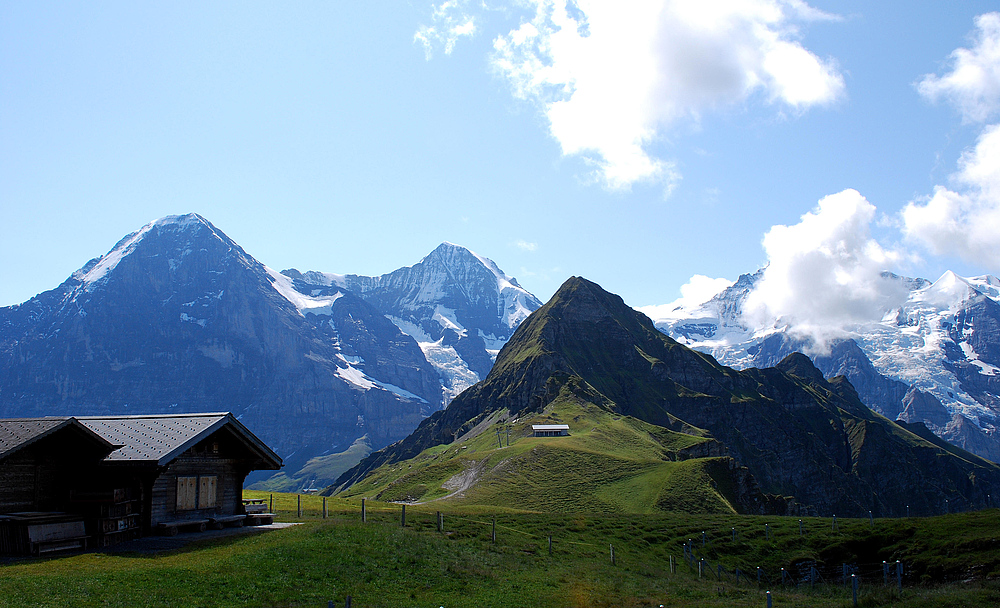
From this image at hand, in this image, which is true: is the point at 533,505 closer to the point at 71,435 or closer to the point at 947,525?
the point at 947,525

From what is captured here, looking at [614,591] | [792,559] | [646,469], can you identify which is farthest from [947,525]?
[646,469]

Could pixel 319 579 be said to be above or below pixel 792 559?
above

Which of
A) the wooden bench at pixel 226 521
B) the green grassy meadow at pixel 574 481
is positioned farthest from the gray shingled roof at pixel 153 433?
the green grassy meadow at pixel 574 481

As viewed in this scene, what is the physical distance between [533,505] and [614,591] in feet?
263

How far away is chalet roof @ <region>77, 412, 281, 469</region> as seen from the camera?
3558cm

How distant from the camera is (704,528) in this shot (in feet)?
210

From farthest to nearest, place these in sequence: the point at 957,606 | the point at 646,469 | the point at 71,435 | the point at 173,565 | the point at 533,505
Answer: the point at 646,469
the point at 533,505
the point at 71,435
the point at 173,565
the point at 957,606

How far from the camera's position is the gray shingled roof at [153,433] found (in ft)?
117

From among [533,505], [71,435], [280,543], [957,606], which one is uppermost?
[71,435]

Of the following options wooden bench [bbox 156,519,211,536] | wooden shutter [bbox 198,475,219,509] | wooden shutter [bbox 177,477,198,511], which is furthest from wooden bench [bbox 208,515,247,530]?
wooden shutter [bbox 177,477,198,511]

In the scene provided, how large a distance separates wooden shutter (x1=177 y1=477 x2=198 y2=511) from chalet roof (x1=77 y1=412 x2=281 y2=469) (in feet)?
9.23

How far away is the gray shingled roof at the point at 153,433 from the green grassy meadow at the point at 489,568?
216 inches

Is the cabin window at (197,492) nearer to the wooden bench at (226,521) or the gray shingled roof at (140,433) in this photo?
the wooden bench at (226,521)

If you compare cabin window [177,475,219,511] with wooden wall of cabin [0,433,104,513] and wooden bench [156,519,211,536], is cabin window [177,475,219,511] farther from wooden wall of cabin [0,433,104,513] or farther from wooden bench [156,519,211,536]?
wooden wall of cabin [0,433,104,513]
